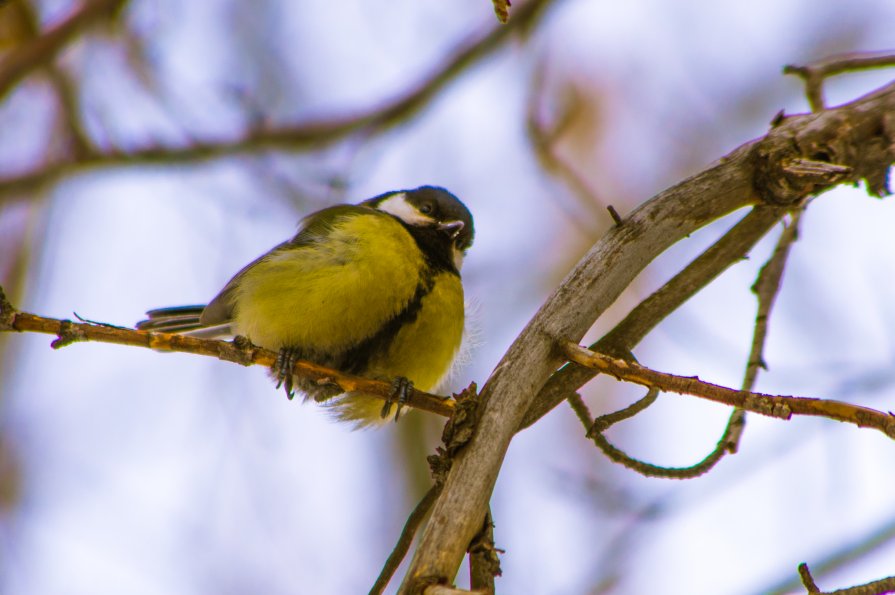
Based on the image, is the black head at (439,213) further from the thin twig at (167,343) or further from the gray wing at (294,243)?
the thin twig at (167,343)

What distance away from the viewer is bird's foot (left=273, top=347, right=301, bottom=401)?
2.92 meters

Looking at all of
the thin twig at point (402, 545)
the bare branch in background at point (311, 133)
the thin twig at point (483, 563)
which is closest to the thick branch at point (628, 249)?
the thin twig at point (483, 563)

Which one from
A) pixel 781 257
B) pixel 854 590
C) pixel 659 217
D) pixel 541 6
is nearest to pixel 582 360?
pixel 659 217

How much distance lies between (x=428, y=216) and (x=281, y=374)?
1.15m

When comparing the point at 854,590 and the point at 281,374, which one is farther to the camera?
the point at 281,374

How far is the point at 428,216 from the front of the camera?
12.4 feet

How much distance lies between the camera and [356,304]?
302 cm

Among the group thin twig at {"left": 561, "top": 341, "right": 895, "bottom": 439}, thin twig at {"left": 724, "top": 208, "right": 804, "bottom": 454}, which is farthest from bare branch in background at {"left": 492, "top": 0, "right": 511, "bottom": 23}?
thin twig at {"left": 724, "top": 208, "right": 804, "bottom": 454}

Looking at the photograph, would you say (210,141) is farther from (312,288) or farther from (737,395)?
(737,395)

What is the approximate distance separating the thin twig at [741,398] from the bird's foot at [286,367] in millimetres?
1256

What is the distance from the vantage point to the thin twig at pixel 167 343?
79.8 inches

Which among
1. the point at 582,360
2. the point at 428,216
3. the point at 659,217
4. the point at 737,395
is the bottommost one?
the point at 737,395

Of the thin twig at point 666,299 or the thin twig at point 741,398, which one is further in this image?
the thin twig at point 666,299

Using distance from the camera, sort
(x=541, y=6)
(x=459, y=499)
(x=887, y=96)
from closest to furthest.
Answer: (x=459, y=499), (x=887, y=96), (x=541, y=6)
